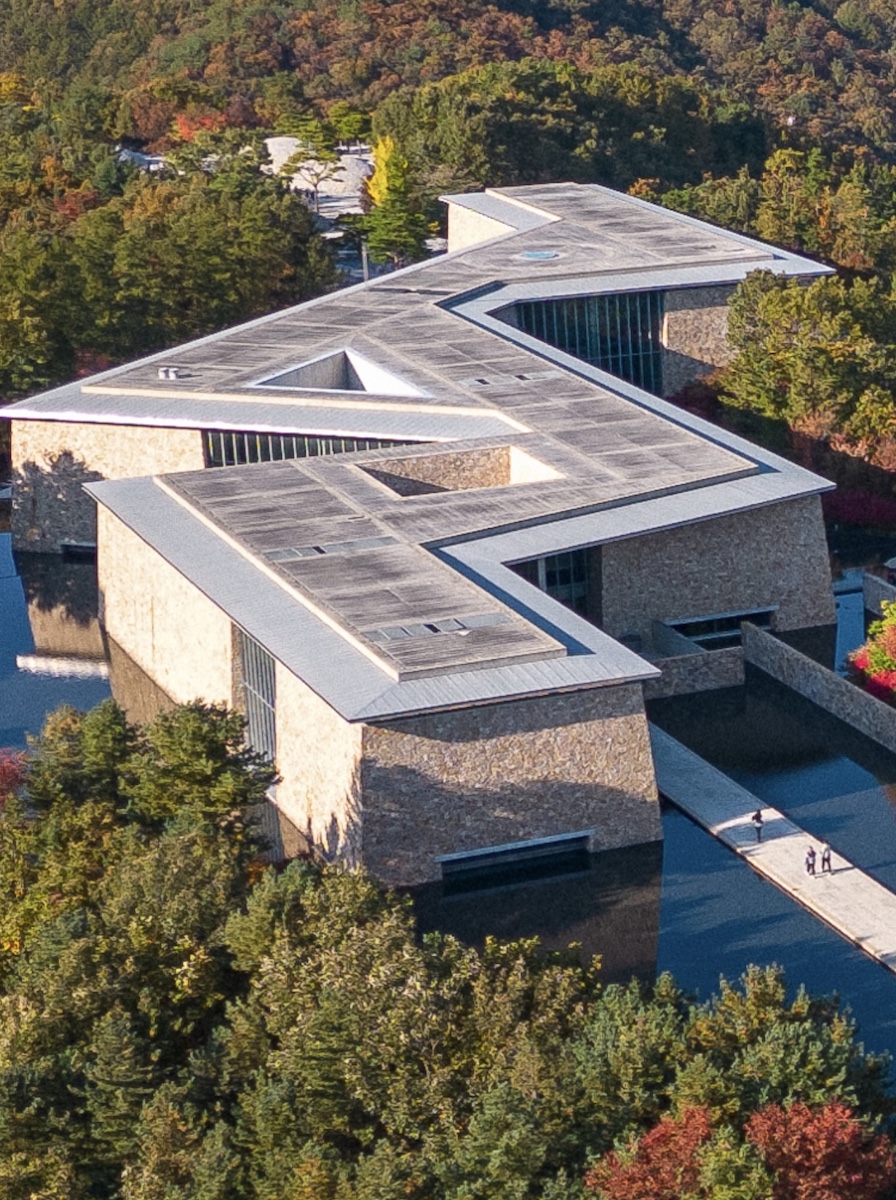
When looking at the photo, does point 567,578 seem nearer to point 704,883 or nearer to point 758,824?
point 758,824

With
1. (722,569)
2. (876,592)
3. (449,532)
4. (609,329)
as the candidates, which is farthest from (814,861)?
(609,329)

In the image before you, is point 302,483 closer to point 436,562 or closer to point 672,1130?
point 436,562

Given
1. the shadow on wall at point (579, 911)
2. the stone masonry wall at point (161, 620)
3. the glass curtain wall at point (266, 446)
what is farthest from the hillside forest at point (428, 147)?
the shadow on wall at point (579, 911)

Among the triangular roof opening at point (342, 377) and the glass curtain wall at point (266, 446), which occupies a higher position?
the triangular roof opening at point (342, 377)

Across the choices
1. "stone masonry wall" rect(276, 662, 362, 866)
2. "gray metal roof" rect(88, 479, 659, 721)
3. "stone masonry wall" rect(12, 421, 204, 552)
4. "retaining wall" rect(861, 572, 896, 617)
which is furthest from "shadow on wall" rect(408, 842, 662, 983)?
"stone masonry wall" rect(12, 421, 204, 552)

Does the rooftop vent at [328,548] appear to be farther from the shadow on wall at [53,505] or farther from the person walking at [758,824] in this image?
the shadow on wall at [53,505]

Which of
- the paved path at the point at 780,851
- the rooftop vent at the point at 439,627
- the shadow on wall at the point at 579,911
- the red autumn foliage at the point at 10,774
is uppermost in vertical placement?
the rooftop vent at the point at 439,627
